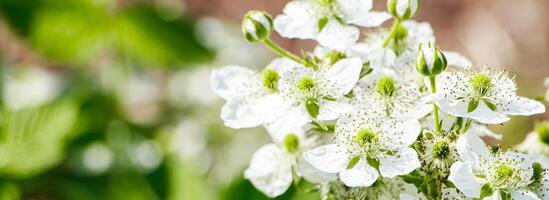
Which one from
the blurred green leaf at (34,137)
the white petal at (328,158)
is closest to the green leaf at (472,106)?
the white petal at (328,158)

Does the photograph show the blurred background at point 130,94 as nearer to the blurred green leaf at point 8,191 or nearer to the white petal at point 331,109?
the blurred green leaf at point 8,191

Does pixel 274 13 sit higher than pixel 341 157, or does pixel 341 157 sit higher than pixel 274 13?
pixel 341 157

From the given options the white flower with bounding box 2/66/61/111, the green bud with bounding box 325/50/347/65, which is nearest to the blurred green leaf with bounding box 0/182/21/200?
the white flower with bounding box 2/66/61/111

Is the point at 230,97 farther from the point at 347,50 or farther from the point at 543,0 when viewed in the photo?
the point at 543,0

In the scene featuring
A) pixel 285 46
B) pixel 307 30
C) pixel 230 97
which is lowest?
pixel 285 46

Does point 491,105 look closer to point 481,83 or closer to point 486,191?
point 481,83

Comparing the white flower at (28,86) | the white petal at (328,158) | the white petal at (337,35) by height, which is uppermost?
the white petal at (337,35)

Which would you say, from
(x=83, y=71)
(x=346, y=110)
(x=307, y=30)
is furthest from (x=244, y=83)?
(x=83, y=71)
